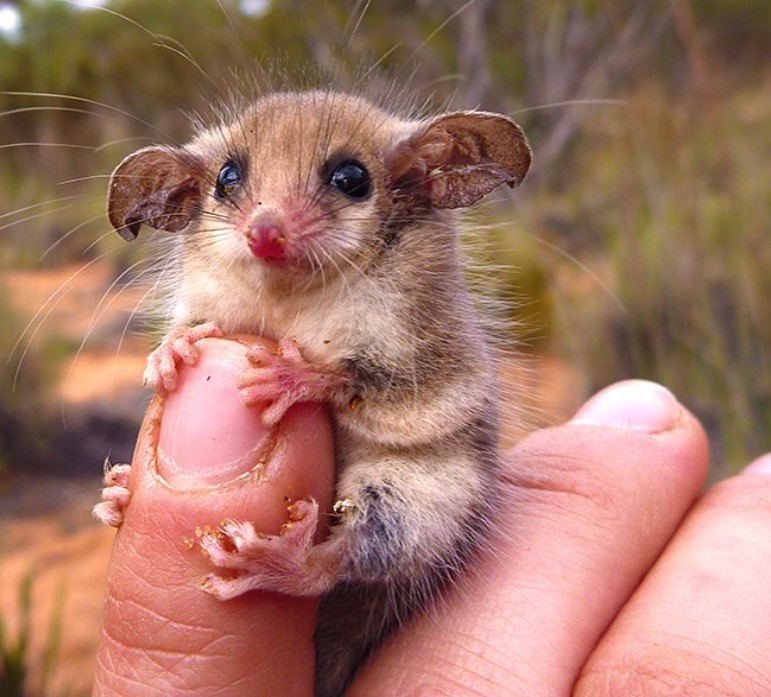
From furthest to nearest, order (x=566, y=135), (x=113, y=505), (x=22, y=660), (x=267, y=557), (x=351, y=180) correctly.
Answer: (x=566, y=135) → (x=22, y=660) → (x=351, y=180) → (x=113, y=505) → (x=267, y=557)

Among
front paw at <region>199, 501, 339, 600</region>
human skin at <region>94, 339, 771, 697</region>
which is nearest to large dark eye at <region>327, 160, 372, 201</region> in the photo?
→ human skin at <region>94, 339, 771, 697</region>

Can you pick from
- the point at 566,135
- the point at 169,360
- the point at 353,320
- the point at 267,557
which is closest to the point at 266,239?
the point at 353,320

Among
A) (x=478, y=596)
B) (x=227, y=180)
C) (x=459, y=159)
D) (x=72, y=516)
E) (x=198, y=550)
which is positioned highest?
(x=459, y=159)

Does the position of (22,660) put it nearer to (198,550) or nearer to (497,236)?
(198,550)

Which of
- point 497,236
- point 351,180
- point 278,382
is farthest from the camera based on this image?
point 497,236

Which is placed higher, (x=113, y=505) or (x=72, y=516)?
(x=113, y=505)

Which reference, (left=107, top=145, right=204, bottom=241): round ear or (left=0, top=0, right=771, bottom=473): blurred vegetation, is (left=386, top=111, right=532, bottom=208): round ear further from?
(left=107, top=145, right=204, bottom=241): round ear

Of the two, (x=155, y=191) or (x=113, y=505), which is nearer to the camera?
(x=113, y=505)
